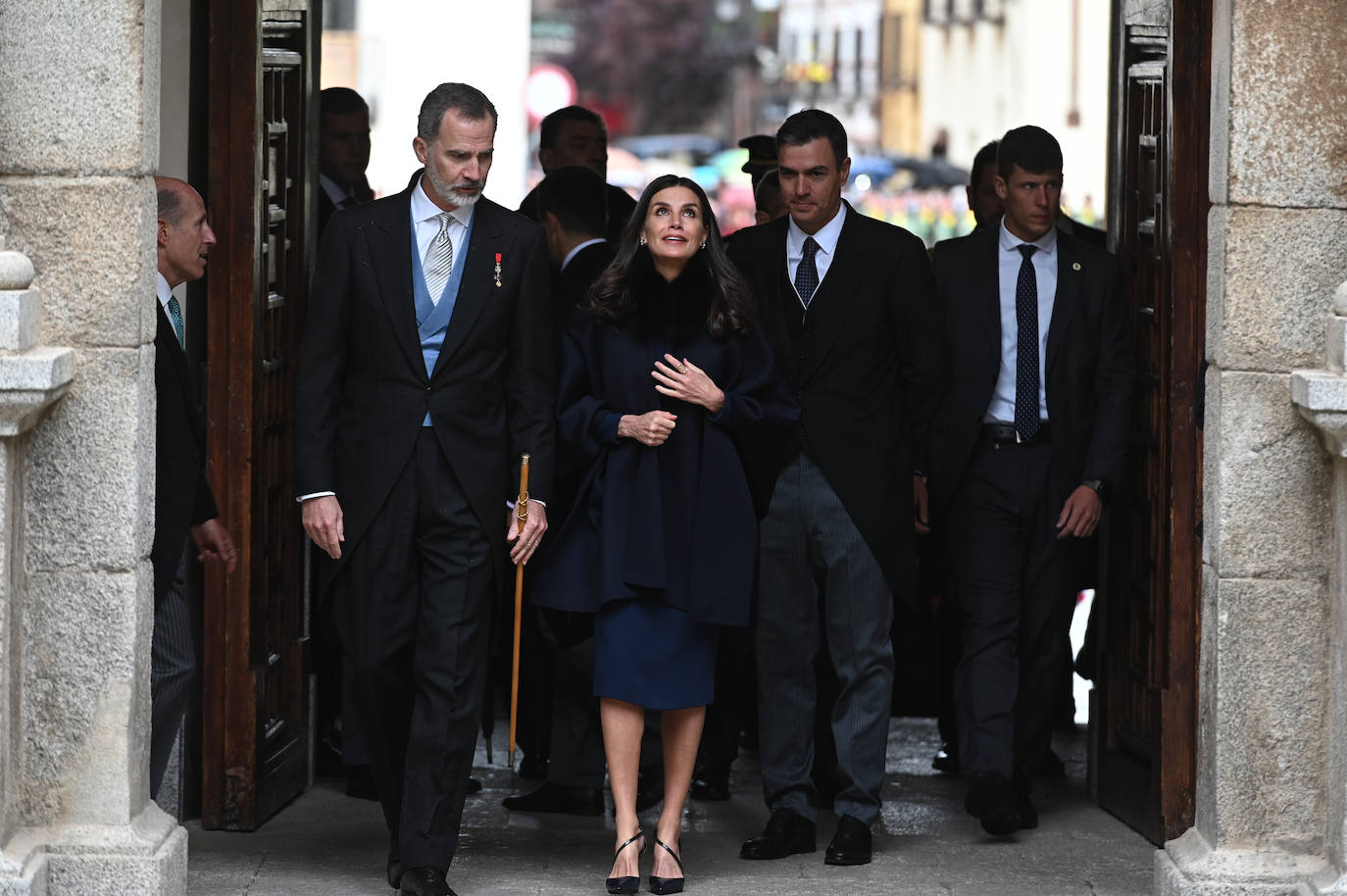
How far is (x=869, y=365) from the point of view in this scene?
265 inches

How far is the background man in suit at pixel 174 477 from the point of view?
19.5 feet

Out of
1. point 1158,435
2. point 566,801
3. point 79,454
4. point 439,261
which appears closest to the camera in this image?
point 79,454

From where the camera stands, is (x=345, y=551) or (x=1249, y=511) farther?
(x=345, y=551)

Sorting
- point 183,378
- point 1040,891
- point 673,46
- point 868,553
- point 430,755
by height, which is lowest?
point 1040,891

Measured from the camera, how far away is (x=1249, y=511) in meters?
5.70

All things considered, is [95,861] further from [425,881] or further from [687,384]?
[687,384]

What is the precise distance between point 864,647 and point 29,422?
8.24ft

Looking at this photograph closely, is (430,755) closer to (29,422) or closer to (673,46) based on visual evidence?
(29,422)

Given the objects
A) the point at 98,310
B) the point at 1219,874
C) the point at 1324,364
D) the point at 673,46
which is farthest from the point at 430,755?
the point at 673,46

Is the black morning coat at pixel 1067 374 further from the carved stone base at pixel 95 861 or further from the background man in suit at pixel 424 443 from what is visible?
the carved stone base at pixel 95 861

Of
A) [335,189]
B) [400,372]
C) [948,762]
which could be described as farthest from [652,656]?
[335,189]

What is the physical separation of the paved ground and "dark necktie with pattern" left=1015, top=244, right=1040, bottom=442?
4.08ft

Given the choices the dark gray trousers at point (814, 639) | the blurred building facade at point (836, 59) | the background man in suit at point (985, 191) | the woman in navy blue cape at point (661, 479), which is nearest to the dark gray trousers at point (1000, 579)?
the dark gray trousers at point (814, 639)

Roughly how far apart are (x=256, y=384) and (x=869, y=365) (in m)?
1.78
